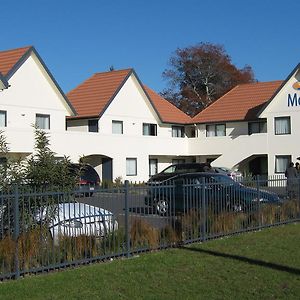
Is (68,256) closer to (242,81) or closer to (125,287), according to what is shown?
(125,287)

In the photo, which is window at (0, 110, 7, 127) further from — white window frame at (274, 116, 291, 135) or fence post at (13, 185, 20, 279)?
fence post at (13, 185, 20, 279)

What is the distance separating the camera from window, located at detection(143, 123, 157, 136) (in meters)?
43.1

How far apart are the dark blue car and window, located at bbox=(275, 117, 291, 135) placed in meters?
26.1

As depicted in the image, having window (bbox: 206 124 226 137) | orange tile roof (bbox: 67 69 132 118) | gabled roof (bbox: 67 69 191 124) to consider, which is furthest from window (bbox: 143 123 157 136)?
window (bbox: 206 124 226 137)

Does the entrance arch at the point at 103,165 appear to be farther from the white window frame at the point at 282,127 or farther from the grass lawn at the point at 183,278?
the grass lawn at the point at 183,278

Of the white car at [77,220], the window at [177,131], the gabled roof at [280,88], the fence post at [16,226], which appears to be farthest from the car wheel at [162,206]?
the window at [177,131]

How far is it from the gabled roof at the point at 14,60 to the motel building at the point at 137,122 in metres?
0.06

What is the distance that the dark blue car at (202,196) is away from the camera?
12.0 metres

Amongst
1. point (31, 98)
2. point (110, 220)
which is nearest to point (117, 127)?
point (31, 98)

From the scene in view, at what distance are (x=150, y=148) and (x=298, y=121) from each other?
10.6 m

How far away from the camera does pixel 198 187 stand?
13.0 m

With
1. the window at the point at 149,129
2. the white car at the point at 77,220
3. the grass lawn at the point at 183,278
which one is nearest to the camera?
the grass lawn at the point at 183,278

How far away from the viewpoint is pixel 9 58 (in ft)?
112

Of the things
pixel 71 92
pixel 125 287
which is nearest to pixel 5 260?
pixel 125 287
